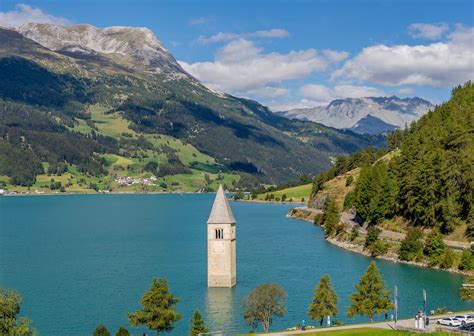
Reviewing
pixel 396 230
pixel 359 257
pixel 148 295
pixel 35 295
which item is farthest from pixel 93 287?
pixel 396 230

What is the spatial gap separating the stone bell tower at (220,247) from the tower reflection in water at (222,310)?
1.65 metres

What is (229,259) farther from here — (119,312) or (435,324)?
(435,324)

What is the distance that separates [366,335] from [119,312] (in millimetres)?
39893

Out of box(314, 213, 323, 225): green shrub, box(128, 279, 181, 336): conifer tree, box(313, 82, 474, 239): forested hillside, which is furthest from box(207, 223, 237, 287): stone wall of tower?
box(314, 213, 323, 225): green shrub

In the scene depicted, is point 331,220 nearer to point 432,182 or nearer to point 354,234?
point 354,234

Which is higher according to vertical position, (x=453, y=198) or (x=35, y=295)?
(x=453, y=198)

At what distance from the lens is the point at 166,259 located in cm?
12900

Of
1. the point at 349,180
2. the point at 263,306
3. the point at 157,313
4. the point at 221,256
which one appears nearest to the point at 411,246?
the point at 221,256

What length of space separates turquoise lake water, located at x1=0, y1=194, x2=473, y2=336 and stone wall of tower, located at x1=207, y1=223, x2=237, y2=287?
179 centimetres

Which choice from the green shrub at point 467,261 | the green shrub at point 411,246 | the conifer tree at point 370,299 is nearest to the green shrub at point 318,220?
the green shrub at point 411,246

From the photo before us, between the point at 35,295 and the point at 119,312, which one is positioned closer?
the point at 119,312

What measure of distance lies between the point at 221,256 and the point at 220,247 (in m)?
1.32

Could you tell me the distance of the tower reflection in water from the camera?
74.1m

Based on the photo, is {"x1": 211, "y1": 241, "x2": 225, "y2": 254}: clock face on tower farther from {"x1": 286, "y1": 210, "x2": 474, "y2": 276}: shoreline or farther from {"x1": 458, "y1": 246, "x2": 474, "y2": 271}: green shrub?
{"x1": 458, "y1": 246, "x2": 474, "y2": 271}: green shrub
